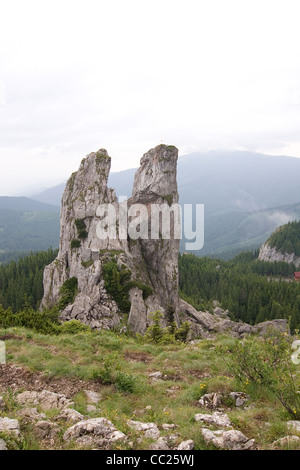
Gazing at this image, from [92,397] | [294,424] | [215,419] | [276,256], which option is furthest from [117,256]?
[276,256]

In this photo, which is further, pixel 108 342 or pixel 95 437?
pixel 108 342

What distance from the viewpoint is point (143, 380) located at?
13242mm

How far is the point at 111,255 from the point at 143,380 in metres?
34.9

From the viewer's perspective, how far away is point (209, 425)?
8.79 meters

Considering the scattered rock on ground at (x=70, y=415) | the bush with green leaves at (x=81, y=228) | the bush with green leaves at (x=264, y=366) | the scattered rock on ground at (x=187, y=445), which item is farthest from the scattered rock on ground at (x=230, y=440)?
the bush with green leaves at (x=81, y=228)

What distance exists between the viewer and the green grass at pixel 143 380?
342 inches

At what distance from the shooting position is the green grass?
8680mm

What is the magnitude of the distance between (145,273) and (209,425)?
46.7 meters

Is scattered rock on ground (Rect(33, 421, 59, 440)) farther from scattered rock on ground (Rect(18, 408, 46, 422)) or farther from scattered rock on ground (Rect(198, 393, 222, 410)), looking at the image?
scattered rock on ground (Rect(198, 393, 222, 410))

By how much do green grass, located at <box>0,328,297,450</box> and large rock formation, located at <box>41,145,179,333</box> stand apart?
20.4 meters

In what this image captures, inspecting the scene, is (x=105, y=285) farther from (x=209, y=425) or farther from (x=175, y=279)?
(x=209, y=425)

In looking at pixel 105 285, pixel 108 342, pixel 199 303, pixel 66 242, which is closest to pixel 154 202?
pixel 66 242

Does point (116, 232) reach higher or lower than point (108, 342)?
higher

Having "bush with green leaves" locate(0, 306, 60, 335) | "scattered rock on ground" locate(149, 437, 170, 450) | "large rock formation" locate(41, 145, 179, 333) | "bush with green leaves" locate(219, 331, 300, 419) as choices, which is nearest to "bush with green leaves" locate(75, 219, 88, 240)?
"large rock formation" locate(41, 145, 179, 333)
